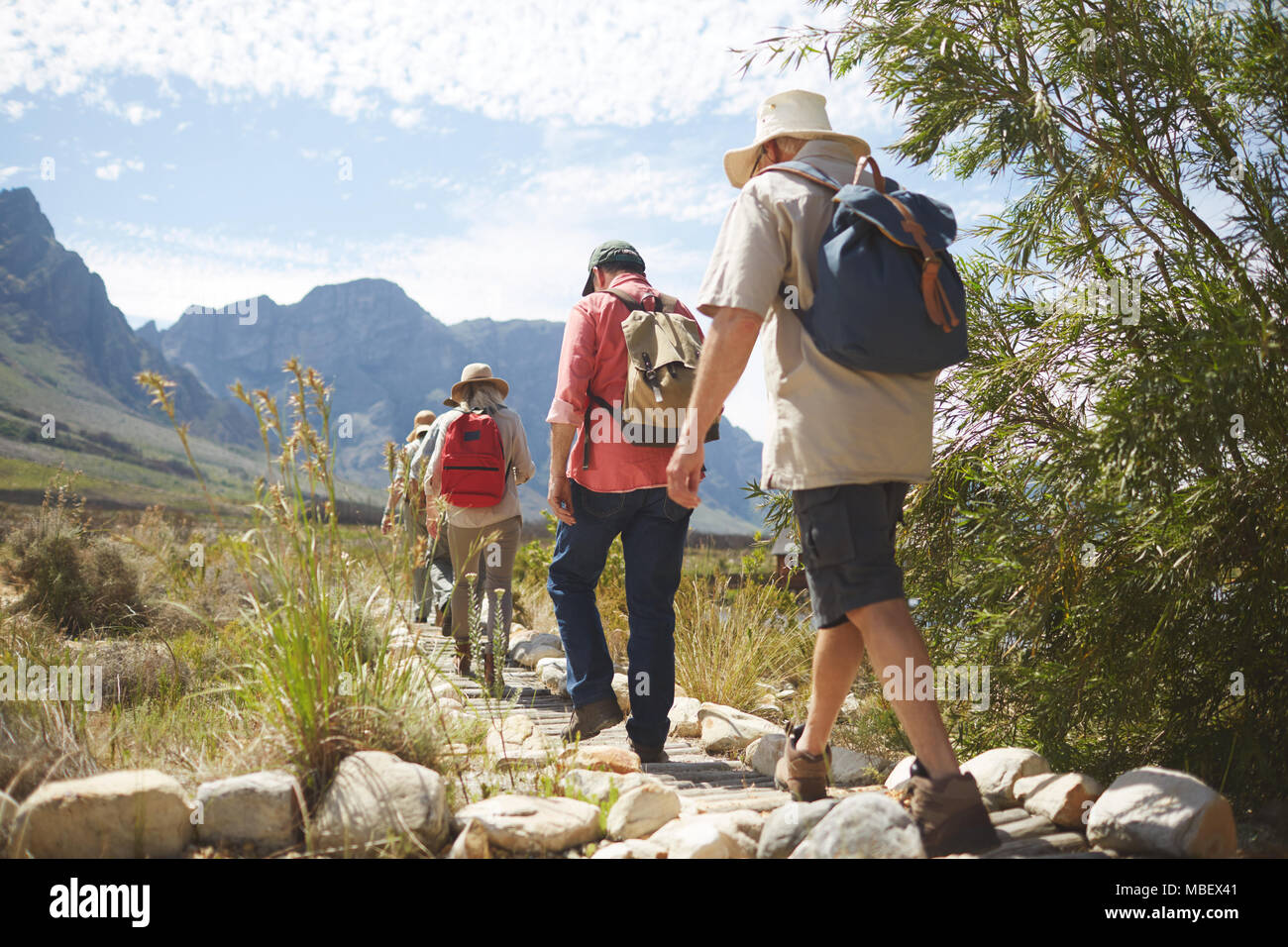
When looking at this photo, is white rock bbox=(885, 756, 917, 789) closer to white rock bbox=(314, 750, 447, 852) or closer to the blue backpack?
the blue backpack

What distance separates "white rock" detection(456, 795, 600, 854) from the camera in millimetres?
2336

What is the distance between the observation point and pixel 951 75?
3.66m

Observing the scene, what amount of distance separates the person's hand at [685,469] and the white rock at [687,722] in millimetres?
2260

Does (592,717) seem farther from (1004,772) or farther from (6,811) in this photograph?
(6,811)

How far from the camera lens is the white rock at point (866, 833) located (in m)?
2.02

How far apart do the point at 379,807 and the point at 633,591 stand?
5.77 feet

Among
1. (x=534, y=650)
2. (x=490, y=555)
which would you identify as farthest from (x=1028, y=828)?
(x=534, y=650)

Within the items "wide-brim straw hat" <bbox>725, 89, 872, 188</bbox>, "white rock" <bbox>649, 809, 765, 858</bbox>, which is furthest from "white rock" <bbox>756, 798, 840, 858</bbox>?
"wide-brim straw hat" <bbox>725, 89, 872, 188</bbox>

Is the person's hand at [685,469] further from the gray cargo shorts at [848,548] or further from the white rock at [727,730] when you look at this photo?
the white rock at [727,730]

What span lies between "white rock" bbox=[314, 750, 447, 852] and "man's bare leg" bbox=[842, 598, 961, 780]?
129 centimetres

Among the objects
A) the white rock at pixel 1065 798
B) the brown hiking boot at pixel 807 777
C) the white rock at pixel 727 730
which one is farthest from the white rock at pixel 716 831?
the white rock at pixel 727 730

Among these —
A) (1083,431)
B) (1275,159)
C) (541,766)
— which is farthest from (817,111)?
(541,766)
